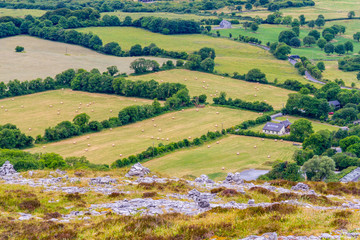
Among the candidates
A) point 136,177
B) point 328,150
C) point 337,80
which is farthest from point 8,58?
point 136,177

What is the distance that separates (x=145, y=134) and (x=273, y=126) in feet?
91.0

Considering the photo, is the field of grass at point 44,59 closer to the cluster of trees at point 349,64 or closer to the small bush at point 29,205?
the cluster of trees at point 349,64

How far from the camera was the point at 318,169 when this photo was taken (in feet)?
224

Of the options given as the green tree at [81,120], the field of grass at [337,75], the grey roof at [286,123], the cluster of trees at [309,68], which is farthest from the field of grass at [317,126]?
the cluster of trees at [309,68]

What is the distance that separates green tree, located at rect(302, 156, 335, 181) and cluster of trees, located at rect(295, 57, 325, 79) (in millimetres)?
87243

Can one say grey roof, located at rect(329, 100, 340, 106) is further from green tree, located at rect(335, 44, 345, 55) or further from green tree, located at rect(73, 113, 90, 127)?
green tree, located at rect(335, 44, 345, 55)

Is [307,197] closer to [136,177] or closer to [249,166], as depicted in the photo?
[136,177]

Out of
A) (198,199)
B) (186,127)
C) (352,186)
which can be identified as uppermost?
(198,199)

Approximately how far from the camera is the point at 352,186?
145 feet

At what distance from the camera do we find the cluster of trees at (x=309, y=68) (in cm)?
15161

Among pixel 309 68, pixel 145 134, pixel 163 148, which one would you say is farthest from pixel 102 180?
pixel 309 68

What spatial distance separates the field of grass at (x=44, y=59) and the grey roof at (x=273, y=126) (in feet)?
218

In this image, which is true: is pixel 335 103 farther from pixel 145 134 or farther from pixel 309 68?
pixel 145 134

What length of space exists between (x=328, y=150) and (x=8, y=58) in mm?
123209
